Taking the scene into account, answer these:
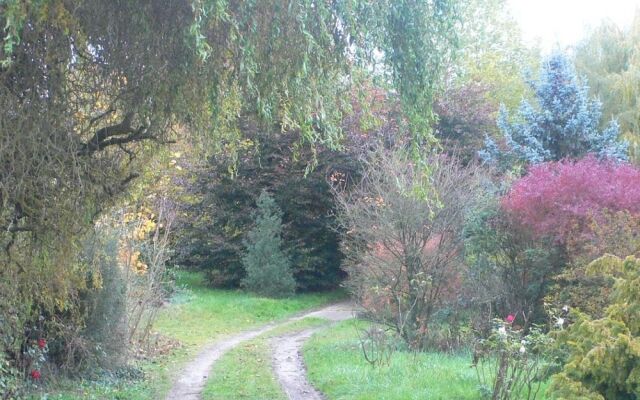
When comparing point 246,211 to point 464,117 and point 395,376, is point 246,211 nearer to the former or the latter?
point 464,117

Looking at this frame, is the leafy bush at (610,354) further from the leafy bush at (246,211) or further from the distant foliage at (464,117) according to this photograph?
the leafy bush at (246,211)

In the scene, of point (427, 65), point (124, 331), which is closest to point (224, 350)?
point (124, 331)

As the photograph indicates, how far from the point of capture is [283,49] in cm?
761

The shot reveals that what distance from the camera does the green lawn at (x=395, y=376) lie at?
9.95 metres

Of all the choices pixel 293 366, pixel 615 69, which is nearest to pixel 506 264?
pixel 293 366

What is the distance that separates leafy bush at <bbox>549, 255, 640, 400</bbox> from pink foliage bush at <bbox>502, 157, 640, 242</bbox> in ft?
21.3

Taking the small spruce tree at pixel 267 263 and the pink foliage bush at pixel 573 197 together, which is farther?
the small spruce tree at pixel 267 263

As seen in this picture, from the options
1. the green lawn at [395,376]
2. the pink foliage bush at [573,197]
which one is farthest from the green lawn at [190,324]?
the pink foliage bush at [573,197]

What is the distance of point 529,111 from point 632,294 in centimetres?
1712

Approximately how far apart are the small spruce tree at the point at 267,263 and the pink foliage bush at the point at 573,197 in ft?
44.8

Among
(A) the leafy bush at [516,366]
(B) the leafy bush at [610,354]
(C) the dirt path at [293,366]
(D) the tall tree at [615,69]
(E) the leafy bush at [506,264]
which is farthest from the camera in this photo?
(D) the tall tree at [615,69]

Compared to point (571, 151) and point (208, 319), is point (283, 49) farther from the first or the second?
point (571, 151)

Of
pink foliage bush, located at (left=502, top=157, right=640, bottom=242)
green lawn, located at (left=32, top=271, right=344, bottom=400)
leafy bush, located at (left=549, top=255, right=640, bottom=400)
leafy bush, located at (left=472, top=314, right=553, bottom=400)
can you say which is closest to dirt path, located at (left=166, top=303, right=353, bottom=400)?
green lawn, located at (left=32, top=271, right=344, bottom=400)

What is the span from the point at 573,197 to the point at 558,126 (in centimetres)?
955
